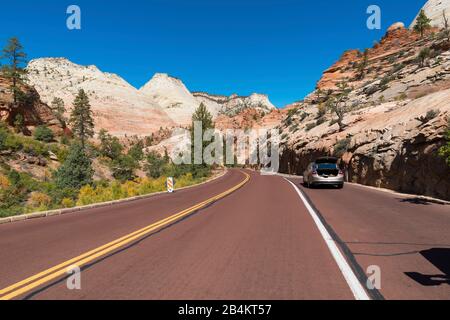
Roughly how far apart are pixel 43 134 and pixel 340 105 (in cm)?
5056

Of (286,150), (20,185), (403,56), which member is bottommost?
(20,185)

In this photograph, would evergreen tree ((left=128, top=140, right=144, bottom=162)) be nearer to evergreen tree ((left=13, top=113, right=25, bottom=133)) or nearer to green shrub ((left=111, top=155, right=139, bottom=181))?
green shrub ((left=111, top=155, right=139, bottom=181))

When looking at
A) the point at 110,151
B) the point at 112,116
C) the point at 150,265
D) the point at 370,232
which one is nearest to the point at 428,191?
the point at 370,232

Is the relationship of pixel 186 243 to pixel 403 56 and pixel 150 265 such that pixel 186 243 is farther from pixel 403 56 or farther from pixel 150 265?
pixel 403 56

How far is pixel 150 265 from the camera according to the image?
527 cm

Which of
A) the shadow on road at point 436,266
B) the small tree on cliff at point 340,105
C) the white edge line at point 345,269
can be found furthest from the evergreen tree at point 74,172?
the shadow on road at point 436,266

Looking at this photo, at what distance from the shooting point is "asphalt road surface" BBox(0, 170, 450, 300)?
4199 mm

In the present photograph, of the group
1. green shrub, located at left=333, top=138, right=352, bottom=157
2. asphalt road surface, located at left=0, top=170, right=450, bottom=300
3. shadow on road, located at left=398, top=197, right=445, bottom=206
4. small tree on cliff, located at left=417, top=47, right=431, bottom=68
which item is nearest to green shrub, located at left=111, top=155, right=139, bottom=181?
green shrub, located at left=333, top=138, right=352, bottom=157

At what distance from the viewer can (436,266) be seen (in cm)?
510

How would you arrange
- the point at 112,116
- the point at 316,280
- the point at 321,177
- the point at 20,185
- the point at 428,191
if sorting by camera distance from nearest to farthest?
the point at 316,280
the point at 428,191
the point at 321,177
the point at 20,185
the point at 112,116

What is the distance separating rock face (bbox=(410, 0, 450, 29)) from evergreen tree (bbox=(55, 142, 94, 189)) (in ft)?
327

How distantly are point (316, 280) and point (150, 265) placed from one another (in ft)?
8.21

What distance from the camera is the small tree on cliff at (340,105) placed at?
37312mm

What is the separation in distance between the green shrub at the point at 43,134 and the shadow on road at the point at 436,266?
209 feet
